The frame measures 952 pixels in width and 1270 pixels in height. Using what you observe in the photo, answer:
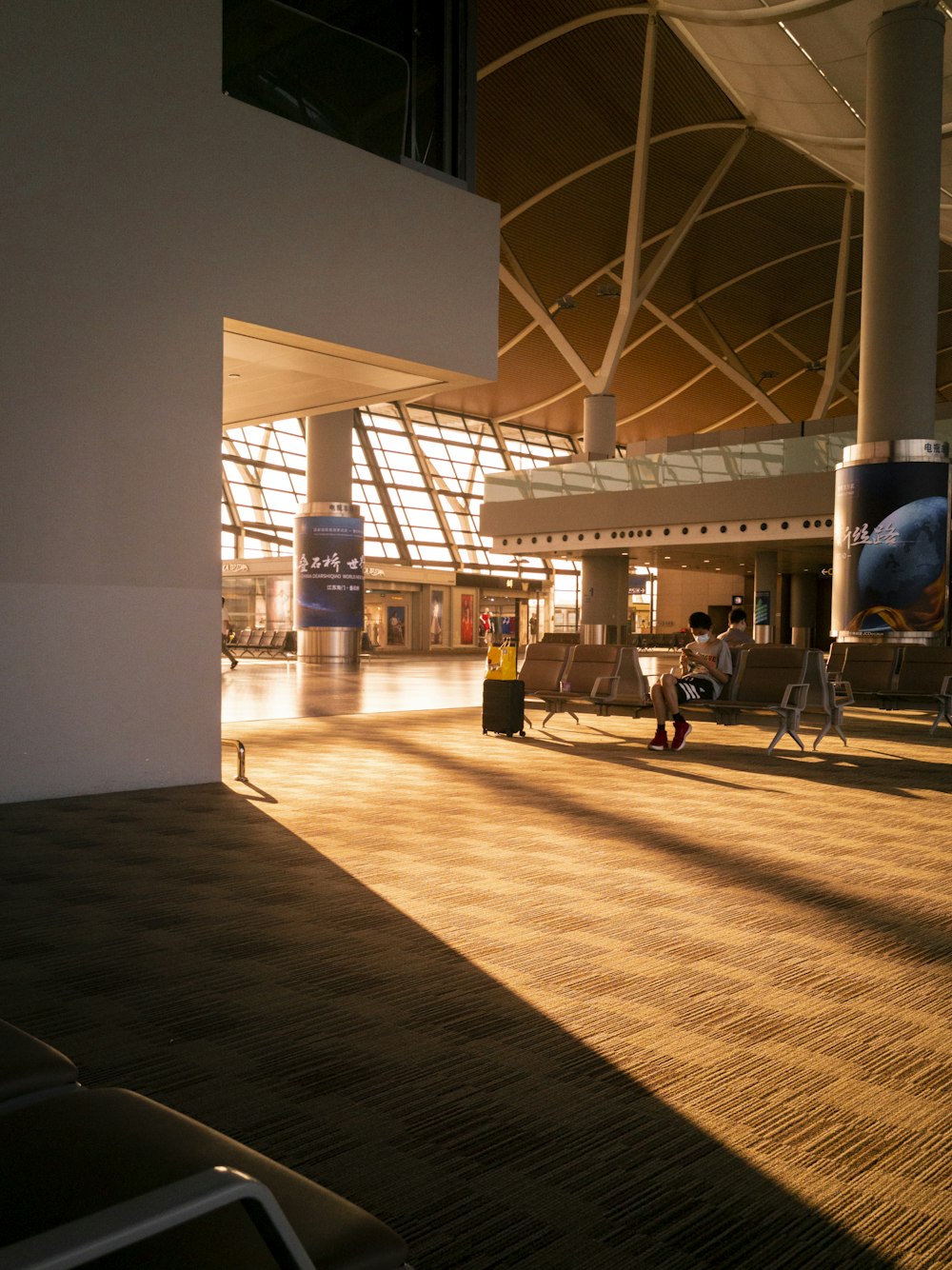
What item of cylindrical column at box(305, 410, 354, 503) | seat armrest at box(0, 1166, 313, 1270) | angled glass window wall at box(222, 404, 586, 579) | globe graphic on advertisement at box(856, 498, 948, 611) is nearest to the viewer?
seat armrest at box(0, 1166, 313, 1270)

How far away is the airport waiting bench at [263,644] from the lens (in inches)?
1374

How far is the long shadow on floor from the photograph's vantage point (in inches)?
97.0

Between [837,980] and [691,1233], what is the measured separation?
2010 millimetres

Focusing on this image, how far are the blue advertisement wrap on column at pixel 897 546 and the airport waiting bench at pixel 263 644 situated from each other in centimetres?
2130

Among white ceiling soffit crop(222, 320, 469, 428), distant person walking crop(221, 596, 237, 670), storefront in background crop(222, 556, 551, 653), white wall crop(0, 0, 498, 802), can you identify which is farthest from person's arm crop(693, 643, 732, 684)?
storefront in background crop(222, 556, 551, 653)

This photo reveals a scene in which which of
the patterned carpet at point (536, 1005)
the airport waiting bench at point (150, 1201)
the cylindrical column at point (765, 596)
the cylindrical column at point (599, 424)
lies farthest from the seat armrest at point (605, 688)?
the cylindrical column at point (765, 596)

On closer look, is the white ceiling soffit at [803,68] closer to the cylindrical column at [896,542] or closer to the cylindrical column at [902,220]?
the cylindrical column at [902,220]

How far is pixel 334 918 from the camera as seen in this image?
5016 mm

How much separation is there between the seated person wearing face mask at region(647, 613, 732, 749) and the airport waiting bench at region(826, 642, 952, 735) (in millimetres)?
1888

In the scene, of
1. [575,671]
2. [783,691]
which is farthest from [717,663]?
[575,671]

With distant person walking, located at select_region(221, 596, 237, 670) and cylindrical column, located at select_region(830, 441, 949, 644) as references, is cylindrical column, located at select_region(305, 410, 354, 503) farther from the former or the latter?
cylindrical column, located at select_region(830, 441, 949, 644)

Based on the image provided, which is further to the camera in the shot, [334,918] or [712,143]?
[712,143]

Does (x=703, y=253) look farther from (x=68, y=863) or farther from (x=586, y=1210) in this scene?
(x=586, y=1210)

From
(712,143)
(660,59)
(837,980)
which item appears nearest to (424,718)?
(837,980)
